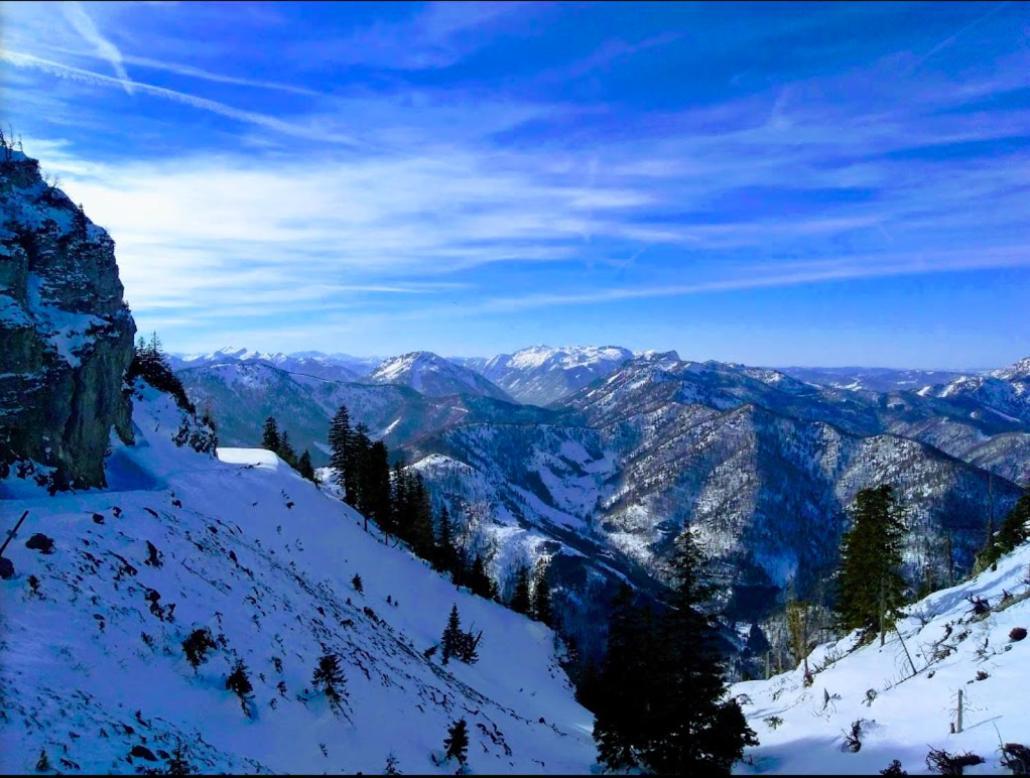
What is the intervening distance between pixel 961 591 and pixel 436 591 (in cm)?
4386

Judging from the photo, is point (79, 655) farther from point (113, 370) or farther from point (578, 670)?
point (578, 670)

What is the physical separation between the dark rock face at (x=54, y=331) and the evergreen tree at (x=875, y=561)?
1782 inches

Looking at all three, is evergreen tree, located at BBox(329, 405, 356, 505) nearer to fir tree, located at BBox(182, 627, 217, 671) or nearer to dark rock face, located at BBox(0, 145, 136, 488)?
dark rock face, located at BBox(0, 145, 136, 488)

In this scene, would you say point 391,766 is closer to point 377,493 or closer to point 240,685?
point 240,685

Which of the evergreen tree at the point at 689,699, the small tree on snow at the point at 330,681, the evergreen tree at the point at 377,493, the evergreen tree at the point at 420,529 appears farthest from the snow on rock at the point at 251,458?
the evergreen tree at the point at 689,699

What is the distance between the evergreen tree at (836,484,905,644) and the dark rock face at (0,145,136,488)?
4526cm

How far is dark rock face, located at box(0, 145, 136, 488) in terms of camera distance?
25422 millimetres

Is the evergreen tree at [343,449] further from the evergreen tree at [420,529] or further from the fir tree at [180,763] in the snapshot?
the fir tree at [180,763]

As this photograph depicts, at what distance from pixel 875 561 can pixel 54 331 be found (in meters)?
50.0

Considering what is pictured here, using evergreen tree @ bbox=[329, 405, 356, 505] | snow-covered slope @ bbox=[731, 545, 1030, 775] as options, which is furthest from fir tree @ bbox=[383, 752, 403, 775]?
evergreen tree @ bbox=[329, 405, 356, 505]

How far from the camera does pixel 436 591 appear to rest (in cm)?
5912

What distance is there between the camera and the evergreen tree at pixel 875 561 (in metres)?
37.0

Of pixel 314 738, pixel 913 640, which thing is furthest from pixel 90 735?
pixel 913 640

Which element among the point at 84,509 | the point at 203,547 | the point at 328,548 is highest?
the point at 84,509
